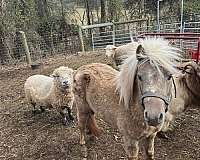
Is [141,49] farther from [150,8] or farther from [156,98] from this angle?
[150,8]

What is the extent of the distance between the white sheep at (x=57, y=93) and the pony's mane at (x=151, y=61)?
8.00ft

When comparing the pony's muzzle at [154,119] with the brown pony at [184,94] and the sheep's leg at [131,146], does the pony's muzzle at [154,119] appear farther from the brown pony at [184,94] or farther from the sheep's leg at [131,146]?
the brown pony at [184,94]

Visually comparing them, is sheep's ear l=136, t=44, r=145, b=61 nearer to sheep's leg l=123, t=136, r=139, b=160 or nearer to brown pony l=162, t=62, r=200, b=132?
sheep's leg l=123, t=136, r=139, b=160

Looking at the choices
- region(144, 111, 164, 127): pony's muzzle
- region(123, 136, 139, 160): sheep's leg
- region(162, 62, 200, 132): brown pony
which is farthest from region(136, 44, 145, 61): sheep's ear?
region(162, 62, 200, 132): brown pony

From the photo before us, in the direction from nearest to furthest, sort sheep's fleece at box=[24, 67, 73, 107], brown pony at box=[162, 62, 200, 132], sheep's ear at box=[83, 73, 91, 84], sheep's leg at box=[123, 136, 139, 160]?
sheep's leg at box=[123, 136, 139, 160]
sheep's ear at box=[83, 73, 91, 84]
brown pony at box=[162, 62, 200, 132]
sheep's fleece at box=[24, 67, 73, 107]

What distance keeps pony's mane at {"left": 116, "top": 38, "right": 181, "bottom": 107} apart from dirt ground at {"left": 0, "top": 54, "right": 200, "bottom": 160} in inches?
62.7

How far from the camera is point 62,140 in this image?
14.9ft

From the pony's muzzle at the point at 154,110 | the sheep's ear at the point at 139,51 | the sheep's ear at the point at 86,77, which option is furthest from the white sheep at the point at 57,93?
the pony's muzzle at the point at 154,110

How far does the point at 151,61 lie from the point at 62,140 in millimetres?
2718

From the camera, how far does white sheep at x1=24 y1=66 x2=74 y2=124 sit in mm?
5031

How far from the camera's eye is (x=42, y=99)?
5.40 m

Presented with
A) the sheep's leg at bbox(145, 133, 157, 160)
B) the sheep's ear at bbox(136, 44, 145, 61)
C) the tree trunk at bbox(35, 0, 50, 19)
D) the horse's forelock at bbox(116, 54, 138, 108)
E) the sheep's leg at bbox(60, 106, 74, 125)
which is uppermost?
the tree trunk at bbox(35, 0, 50, 19)

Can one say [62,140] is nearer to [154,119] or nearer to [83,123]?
[83,123]

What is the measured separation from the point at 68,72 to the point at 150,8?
13.8 m
